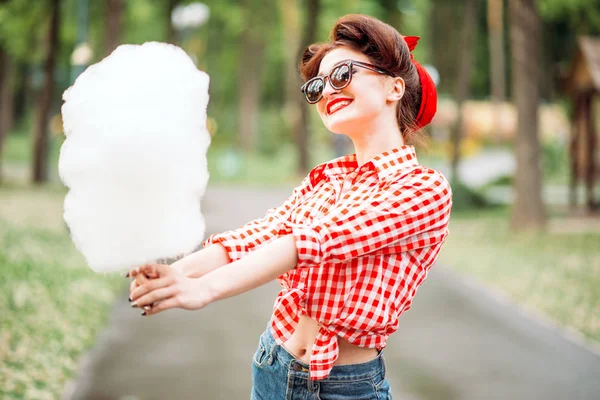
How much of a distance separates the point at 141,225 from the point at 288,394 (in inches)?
32.3

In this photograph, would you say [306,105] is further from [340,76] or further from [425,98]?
[340,76]

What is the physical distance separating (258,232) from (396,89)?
1.97ft

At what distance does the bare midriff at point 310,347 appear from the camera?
1957 millimetres

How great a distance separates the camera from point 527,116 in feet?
43.1

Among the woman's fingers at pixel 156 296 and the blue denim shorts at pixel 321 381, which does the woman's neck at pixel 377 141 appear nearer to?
the blue denim shorts at pixel 321 381

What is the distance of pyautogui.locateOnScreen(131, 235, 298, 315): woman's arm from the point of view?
1492 mm

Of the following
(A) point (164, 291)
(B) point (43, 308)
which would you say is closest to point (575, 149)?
(B) point (43, 308)

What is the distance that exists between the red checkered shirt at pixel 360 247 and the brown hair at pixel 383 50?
0.57 ft

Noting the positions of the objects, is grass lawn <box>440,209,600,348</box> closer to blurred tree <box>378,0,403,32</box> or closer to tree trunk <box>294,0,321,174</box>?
tree trunk <box>294,0,321,174</box>

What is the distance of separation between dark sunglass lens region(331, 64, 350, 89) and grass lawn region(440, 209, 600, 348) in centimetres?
550

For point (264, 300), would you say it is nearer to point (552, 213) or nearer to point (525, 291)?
point (525, 291)

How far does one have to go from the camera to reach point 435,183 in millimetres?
1791

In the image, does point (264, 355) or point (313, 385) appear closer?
point (313, 385)

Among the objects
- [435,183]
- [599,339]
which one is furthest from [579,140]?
[435,183]
